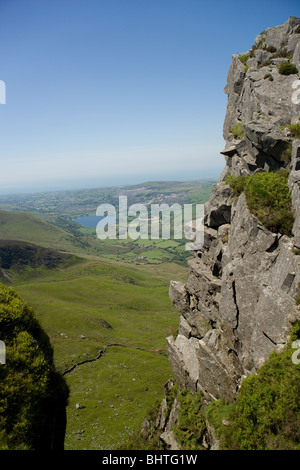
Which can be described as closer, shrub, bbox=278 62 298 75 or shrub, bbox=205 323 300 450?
shrub, bbox=205 323 300 450

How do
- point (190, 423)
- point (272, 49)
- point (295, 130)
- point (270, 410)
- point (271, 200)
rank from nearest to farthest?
point (270, 410) < point (271, 200) < point (295, 130) < point (190, 423) < point (272, 49)

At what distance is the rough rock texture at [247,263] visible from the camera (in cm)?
1991

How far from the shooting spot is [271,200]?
2248cm

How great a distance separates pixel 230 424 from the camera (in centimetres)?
1908

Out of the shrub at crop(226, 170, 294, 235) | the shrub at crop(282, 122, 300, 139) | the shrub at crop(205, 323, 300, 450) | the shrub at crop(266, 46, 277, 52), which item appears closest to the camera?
the shrub at crop(205, 323, 300, 450)

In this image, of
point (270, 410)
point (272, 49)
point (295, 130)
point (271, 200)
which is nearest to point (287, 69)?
point (272, 49)

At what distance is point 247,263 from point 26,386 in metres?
21.9

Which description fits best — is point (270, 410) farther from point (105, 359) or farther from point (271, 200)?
point (105, 359)

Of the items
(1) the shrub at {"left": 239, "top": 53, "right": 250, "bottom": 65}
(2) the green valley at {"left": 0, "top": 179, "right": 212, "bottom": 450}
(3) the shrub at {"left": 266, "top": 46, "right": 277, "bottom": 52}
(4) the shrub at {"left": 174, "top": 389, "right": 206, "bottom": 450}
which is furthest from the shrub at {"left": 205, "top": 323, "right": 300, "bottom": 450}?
(1) the shrub at {"left": 239, "top": 53, "right": 250, "bottom": 65}

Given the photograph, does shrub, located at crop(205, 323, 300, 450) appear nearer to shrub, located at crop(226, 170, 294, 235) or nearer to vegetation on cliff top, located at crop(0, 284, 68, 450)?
shrub, located at crop(226, 170, 294, 235)

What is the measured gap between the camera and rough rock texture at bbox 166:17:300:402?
19.9m

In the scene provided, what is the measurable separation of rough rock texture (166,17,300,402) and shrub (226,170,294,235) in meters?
0.72

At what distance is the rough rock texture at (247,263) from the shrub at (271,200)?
0.72 m
